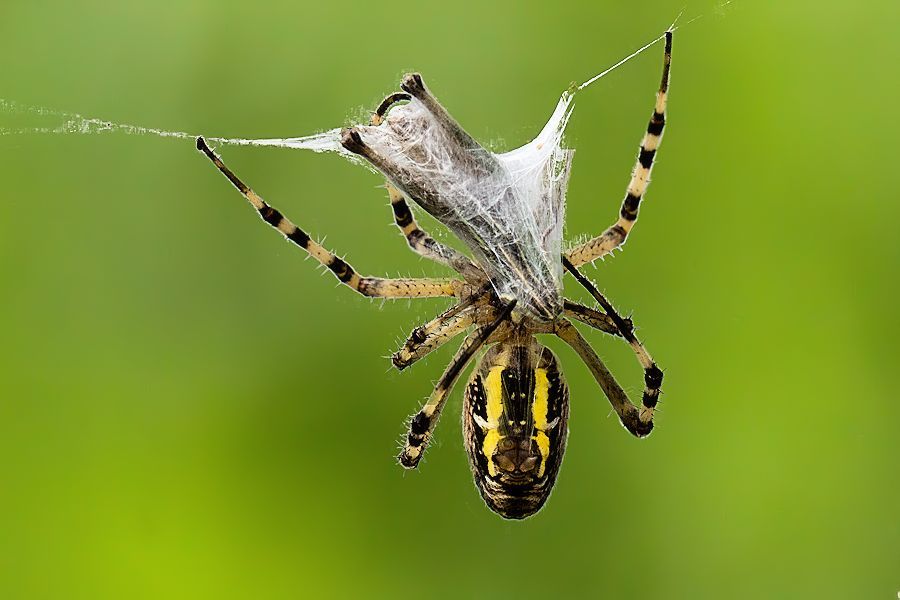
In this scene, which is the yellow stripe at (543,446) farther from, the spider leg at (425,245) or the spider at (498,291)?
the spider leg at (425,245)

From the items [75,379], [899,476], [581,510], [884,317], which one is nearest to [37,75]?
[75,379]

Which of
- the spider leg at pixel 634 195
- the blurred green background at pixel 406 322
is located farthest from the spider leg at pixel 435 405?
the blurred green background at pixel 406 322

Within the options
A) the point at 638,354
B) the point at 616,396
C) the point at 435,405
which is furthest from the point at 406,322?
the point at 638,354

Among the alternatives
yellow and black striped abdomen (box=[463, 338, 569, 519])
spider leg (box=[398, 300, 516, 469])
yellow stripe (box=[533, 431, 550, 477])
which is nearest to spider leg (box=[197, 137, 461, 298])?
spider leg (box=[398, 300, 516, 469])

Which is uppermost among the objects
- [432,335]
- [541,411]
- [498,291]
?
[432,335]

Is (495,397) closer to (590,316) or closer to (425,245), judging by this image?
(590,316)
